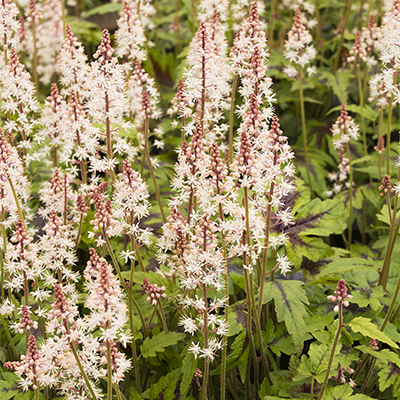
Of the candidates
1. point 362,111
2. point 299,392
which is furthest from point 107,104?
point 362,111

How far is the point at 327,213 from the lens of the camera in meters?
4.02

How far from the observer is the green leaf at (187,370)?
308cm

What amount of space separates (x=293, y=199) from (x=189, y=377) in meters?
1.70

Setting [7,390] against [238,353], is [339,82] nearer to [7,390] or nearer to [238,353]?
[238,353]

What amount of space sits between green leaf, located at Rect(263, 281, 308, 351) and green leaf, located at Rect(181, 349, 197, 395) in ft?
2.06

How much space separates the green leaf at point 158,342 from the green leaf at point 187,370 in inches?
6.1

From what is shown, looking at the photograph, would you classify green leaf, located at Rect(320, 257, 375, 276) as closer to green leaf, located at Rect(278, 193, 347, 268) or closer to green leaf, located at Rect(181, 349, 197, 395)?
green leaf, located at Rect(278, 193, 347, 268)

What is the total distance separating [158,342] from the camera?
10.9ft

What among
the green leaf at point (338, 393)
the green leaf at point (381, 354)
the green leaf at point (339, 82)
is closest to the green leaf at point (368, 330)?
the green leaf at point (381, 354)

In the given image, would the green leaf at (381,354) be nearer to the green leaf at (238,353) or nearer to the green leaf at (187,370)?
the green leaf at (238,353)

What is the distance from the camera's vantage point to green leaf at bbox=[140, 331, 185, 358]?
3260 mm

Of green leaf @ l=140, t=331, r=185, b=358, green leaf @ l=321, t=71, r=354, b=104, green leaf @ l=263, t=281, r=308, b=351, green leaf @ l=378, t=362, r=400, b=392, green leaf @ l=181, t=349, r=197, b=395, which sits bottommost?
green leaf @ l=378, t=362, r=400, b=392

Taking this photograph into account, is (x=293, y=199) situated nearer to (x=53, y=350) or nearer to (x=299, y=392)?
(x=299, y=392)

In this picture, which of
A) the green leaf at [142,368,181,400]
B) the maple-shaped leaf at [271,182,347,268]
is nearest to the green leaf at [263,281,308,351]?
the maple-shaped leaf at [271,182,347,268]
